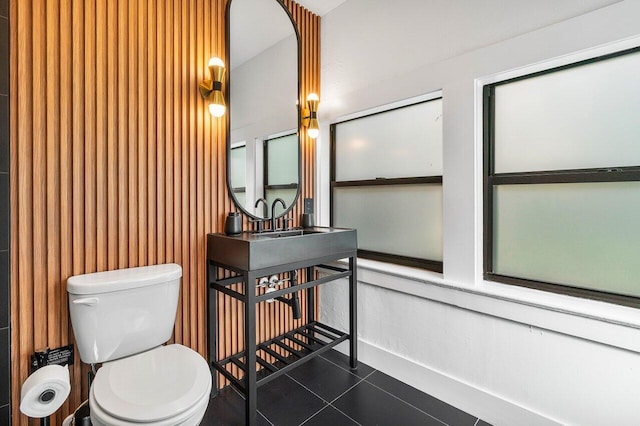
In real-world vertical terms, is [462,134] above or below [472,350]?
above

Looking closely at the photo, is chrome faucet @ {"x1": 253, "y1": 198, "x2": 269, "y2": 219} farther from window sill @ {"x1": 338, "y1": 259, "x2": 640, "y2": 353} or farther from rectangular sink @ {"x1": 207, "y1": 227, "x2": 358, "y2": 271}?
window sill @ {"x1": 338, "y1": 259, "x2": 640, "y2": 353}

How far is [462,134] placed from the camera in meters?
1.67

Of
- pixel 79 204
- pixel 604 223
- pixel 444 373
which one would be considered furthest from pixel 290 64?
pixel 444 373

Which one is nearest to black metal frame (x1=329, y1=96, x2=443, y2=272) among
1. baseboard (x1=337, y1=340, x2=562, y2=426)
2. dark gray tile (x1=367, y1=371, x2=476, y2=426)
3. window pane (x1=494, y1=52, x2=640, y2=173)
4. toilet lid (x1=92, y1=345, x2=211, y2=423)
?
window pane (x1=494, y1=52, x2=640, y2=173)

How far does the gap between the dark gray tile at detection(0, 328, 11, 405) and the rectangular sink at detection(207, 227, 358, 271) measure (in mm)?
897

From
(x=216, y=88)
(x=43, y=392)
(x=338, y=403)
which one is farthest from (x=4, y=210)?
(x=338, y=403)

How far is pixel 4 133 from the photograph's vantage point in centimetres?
124

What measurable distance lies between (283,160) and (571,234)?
1.78 m

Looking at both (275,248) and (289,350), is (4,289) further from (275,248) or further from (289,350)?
(289,350)

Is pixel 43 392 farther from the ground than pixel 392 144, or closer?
closer

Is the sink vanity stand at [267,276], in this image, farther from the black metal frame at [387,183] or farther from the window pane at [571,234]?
the window pane at [571,234]

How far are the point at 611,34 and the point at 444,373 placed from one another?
181 centimetres

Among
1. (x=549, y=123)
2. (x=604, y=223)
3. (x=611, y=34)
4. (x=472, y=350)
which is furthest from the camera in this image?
(x=472, y=350)

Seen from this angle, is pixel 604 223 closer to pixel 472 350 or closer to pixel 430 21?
pixel 472 350
